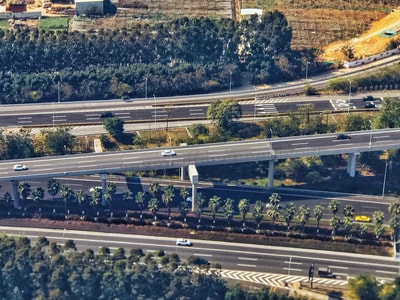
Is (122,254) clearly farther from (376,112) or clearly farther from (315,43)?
(315,43)

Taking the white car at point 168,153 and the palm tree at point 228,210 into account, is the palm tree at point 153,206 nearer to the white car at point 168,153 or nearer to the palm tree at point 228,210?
the palm tree at point 228,210

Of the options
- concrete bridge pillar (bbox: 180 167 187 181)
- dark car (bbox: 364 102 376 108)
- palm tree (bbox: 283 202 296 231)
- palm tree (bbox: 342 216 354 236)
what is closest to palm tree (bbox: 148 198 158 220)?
concrete bridge pillar (bbox: 180 167 187 181)

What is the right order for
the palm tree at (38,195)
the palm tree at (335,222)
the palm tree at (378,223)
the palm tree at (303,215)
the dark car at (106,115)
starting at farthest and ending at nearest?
the dark car at (106,115)
the palm tree at (38,195)
the palm tree at (303,215)
the palm tree at (335,222)
the palm tree at (378,223)

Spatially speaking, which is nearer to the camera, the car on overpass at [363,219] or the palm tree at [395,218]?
the palm tree at [395,218]

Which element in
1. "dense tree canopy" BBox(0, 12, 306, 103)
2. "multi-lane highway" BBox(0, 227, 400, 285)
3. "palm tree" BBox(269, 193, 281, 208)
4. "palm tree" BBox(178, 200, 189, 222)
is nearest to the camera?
"multi-lane highway" BBox(0, 227, 400, 285)

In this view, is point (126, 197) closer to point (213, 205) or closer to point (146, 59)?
point (213, 205)

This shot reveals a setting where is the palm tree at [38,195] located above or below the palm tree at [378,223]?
above

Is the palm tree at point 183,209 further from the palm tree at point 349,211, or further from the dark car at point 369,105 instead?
the dark car at point 369,105

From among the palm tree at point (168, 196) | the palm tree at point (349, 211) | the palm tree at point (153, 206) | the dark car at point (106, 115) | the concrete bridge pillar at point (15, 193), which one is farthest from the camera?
the dark car at point (106, 115)

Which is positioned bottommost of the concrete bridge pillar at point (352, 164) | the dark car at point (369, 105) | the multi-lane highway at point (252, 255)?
the multi-lane highway at point (252, 255)

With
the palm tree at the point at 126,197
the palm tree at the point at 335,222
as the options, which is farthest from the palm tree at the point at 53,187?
the palm tree at the point at 335,222

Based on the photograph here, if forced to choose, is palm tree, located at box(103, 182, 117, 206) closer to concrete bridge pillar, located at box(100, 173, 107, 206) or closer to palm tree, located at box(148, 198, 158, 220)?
concrete bridge pillar, located at box(100, 173, 107, 206)

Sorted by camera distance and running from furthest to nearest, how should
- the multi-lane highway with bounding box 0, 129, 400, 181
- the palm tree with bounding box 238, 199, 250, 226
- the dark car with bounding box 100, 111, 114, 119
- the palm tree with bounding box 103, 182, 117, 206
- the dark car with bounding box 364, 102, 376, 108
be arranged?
1. the dark car with bounding box 364, 102, 376, 108
2. the dark car with bounding box 100, 111, 114, 119
3. the multi-lane highway with bounding box 0, 129, 400, 181
4. the palm tree with bounding box 103, 182, 117, 206
5. the palm tree with bounding box 238, 199, 250, 226
